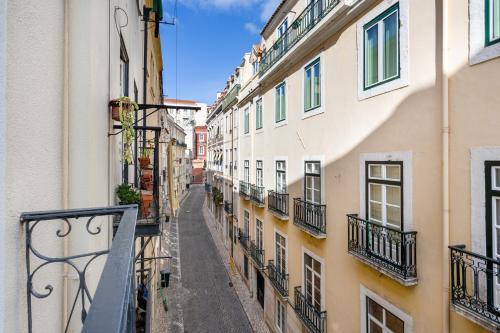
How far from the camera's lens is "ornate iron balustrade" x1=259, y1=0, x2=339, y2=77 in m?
8.49

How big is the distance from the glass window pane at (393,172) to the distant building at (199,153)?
189ft

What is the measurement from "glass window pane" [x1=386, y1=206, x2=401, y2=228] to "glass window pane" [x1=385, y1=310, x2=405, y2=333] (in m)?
1.97

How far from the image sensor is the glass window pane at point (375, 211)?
6506mm

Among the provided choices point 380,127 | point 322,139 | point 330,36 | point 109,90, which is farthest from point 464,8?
point 109,90

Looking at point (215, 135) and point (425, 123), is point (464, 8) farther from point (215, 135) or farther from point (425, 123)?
point (215, 135)

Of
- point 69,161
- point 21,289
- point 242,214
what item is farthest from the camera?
point 242,214

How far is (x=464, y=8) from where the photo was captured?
4742 millimetres

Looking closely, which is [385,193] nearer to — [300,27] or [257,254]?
[300,27]

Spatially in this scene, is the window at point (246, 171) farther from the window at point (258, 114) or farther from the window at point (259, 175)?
the window at point (258, 114)

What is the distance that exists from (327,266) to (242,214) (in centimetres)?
1043

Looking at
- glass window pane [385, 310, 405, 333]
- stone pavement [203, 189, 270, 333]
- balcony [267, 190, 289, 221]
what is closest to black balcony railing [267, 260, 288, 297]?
balcony [267, 190, 289, 221]

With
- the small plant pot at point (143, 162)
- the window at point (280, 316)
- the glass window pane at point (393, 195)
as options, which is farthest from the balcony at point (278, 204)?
the small plant pot at point (143, 162)

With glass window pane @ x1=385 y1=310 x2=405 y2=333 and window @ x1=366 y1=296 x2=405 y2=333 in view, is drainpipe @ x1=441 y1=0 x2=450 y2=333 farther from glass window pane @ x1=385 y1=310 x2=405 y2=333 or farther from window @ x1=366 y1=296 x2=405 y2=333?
window @ x1=366 y1=296 x2=405 y2=333

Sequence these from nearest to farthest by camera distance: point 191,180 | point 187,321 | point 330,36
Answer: point 330,36, point 187,321, point 191,180
